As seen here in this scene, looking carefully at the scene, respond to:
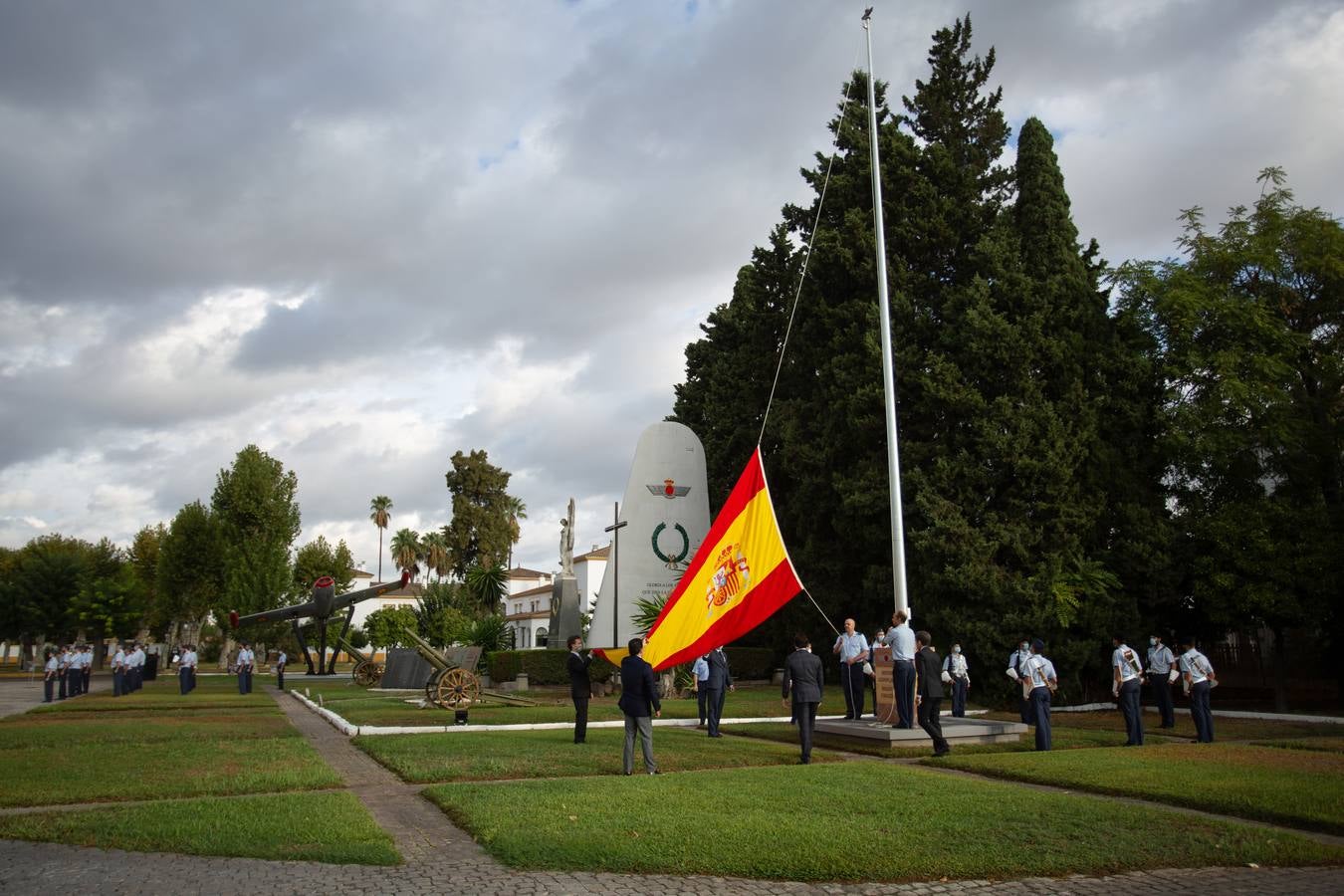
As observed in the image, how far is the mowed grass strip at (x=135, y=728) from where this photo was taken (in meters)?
15.4

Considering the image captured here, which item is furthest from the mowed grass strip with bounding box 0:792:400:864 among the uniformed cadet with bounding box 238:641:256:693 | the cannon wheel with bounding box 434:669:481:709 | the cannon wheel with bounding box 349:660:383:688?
the cannon wheel with bounding box 349:660:383:688

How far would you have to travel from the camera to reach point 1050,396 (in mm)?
24828

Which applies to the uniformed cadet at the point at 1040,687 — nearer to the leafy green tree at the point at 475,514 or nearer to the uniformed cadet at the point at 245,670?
the uniformed cadet at the point at 245,670

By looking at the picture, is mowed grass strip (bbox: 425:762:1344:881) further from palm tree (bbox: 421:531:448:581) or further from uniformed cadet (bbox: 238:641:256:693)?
palm tree (bbox: 421:531:448:581)

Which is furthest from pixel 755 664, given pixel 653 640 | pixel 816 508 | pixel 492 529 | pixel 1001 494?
pixel 492 529

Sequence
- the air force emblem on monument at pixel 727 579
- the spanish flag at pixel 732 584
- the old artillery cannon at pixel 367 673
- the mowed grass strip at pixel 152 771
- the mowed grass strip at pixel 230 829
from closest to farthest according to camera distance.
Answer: the mowed grass strip at pixel 230 829 → the mowed grass strip at pixel 152 771 → the spanish flag at pixel 732 584 → the air force emblem on monument at pixel 727 579 → the old artillery cannon at pixel 367 673

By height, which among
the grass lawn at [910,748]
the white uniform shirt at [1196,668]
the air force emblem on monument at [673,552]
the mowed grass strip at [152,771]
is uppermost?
the air force emblem on monument at [673,552]

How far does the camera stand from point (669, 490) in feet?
97.2

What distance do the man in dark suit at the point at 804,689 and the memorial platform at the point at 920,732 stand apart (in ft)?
6.07

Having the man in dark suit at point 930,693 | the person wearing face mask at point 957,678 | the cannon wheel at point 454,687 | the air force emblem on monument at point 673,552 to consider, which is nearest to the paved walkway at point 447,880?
the man in dark suit at point 930,693

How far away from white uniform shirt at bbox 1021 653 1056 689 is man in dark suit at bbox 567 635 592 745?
21.3 feet

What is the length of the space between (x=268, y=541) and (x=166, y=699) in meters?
32.0

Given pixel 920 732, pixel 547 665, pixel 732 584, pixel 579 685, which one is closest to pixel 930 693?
pixel 920 732

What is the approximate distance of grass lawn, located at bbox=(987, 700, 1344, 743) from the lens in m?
16.2
